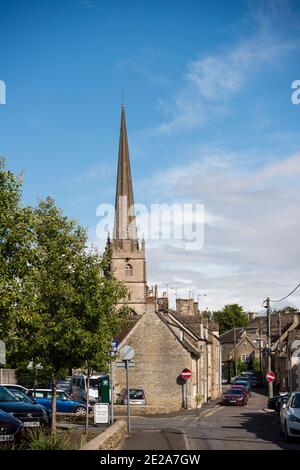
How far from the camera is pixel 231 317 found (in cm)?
13425

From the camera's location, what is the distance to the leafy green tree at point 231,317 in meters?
134

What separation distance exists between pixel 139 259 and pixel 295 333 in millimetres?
50229

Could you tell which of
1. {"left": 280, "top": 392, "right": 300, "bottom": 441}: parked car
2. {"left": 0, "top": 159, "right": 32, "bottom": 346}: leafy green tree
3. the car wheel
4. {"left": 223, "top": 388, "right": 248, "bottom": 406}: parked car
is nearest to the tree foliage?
{"left": 0, "top": 159, "right": 32, "bottom": 346}: leafy green tree

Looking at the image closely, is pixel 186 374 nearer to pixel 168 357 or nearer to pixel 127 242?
pixel 168 357

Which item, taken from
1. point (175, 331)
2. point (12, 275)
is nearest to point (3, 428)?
point (12, 275)

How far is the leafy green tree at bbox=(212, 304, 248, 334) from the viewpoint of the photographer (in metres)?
134

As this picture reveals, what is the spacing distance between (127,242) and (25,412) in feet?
299

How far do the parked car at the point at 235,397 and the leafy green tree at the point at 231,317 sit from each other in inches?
3233

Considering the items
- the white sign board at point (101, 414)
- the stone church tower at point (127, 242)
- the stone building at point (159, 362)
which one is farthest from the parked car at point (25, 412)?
the stone church tower at point (127, 242)

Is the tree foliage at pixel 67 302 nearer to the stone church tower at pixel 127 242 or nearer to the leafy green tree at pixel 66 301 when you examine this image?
the leafy green tree at pixel 66 301

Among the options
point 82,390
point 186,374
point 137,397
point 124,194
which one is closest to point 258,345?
point 124,194

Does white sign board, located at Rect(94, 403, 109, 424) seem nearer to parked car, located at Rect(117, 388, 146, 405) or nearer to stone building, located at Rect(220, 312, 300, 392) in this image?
parked car, located at Rect(117, 388, 146, 405)
